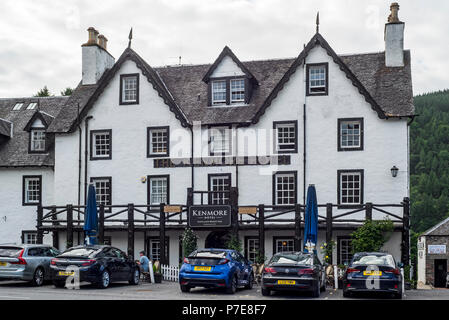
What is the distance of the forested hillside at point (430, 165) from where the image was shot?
374 ft

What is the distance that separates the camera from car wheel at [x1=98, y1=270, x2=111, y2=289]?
2220 cm

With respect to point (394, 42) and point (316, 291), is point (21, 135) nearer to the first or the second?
point (394, 42)

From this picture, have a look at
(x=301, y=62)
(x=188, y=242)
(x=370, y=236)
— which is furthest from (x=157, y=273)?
(x=301, y=62)

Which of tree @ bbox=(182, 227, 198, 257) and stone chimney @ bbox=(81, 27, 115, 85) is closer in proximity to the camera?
tree @ bbox=(182, 227, 198, 257)

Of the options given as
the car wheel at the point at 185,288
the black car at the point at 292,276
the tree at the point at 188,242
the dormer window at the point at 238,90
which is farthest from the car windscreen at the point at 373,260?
the dormer window at the point at 238,90

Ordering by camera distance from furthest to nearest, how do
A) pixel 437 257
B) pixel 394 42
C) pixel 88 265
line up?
1. pixel 437 257
2. pixel 394 42
3. pixel 88 265

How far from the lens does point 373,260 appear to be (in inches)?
836

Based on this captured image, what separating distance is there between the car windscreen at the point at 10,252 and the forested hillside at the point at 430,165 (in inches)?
3812

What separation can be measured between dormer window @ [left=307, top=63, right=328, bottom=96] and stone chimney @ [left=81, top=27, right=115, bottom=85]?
12446 millimetres

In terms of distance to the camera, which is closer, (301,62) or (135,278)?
(135,278)

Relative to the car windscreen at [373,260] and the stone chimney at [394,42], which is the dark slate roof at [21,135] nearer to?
the stone chimney at [394,42]

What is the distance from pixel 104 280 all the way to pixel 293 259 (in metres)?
6.46

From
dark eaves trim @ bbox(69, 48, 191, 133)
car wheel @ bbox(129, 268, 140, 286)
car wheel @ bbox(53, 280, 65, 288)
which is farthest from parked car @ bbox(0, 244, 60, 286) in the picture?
dark eaves trim @ bbox(69, 48, 191, 133)

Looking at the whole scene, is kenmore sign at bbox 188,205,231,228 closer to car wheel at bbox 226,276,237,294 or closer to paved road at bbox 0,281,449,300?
paved road at bbox 0,281,449,300
